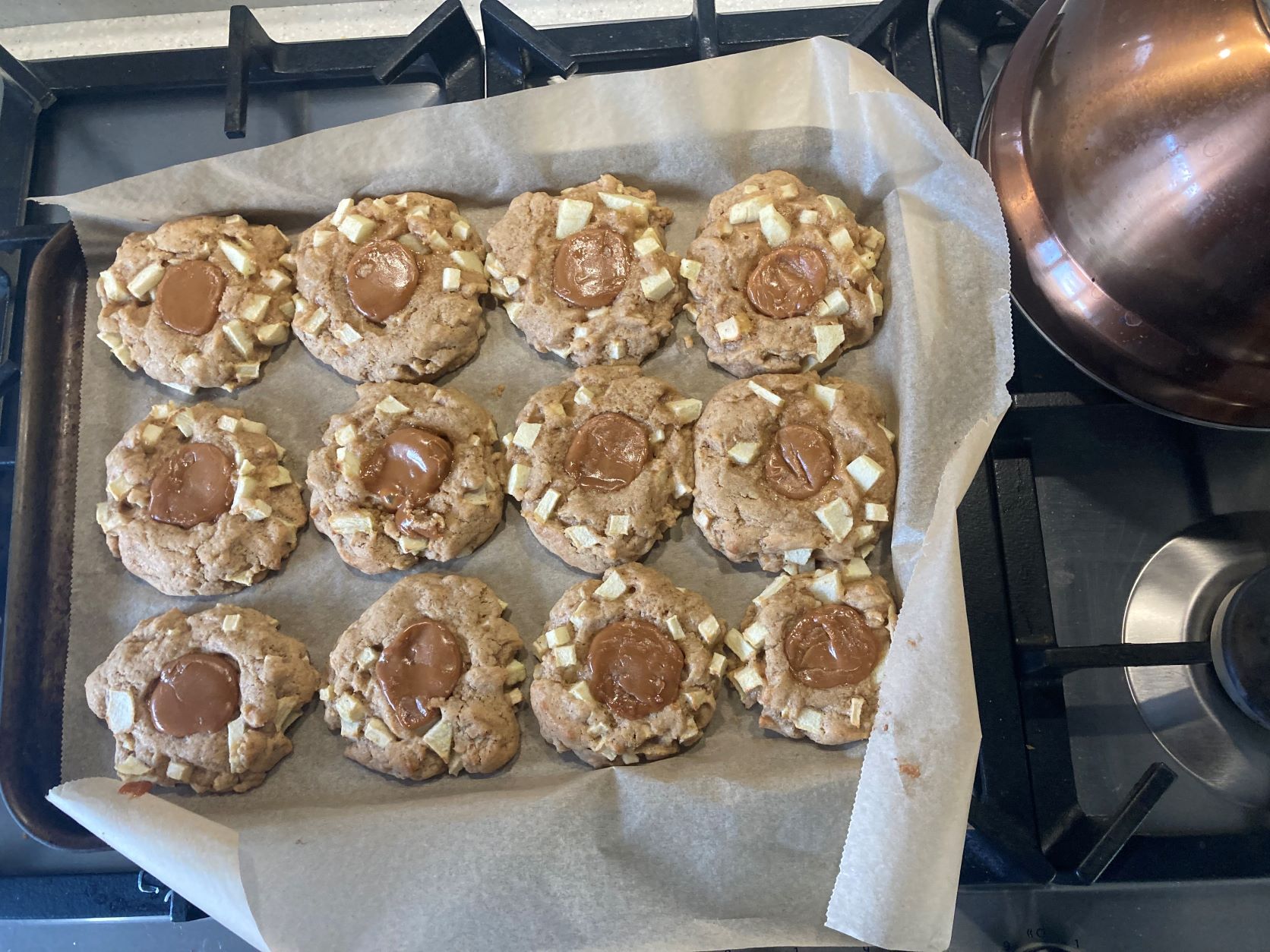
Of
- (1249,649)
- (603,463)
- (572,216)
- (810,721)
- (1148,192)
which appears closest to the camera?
(1148,192)

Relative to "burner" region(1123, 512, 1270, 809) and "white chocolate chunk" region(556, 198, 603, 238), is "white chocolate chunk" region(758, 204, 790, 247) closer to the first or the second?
"white chocolate chunk" region(556, 198, 603, 238)

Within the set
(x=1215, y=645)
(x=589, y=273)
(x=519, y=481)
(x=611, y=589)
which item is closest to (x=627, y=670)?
(x=611, y=589)

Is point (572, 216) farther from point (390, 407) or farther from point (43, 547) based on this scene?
point (43, 547)

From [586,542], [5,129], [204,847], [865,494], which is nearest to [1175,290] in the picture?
[865,494]

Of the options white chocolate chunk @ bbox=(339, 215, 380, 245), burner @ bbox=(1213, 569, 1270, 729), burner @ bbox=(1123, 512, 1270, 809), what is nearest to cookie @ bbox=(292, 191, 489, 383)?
white chocolate chunk @ bbox=(339, 215, 380, 245)

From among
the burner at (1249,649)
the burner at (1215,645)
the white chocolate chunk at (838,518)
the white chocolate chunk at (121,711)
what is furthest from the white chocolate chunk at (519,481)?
the burner at (1249,649)

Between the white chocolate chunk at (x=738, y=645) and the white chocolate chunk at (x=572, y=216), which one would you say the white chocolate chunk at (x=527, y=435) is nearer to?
the white chocolate chunk at (x=572, y=216)
